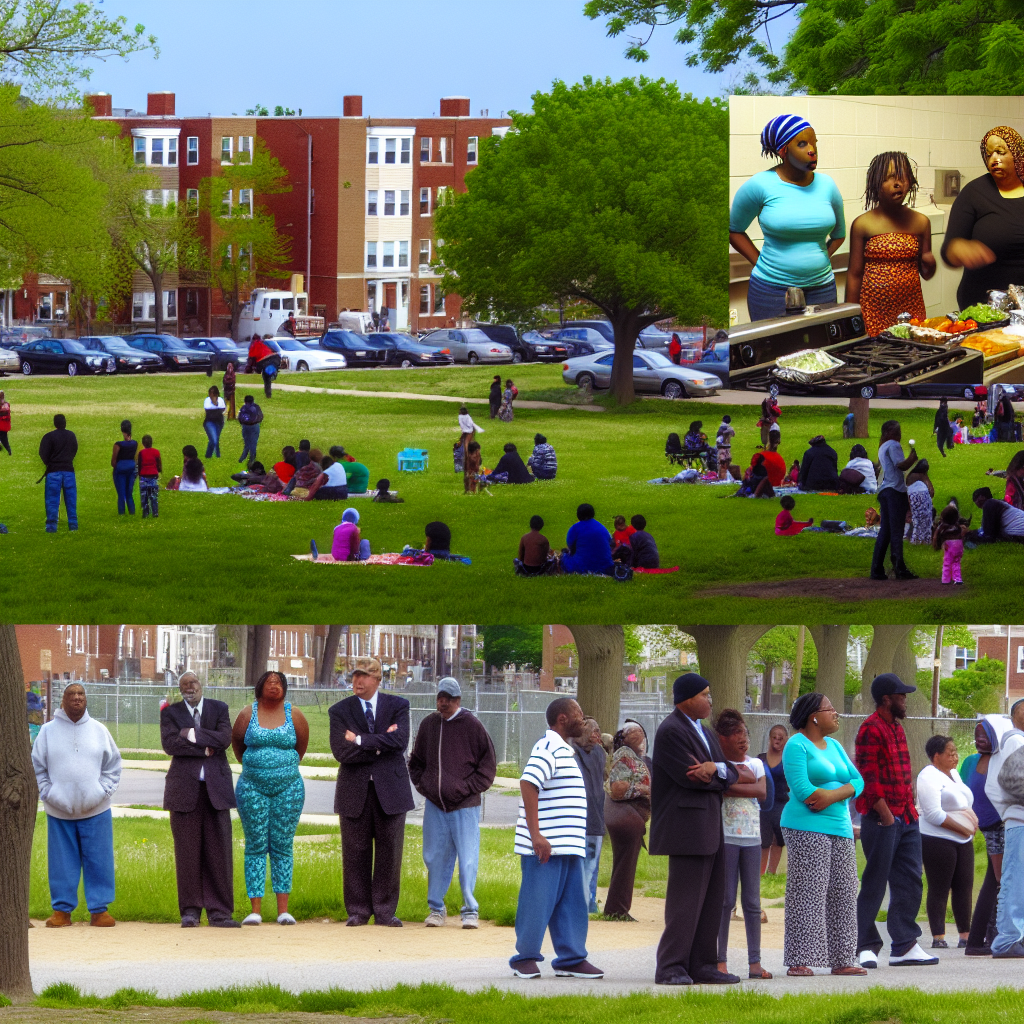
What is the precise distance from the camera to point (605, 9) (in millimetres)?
10750

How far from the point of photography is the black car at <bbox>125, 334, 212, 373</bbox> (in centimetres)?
990

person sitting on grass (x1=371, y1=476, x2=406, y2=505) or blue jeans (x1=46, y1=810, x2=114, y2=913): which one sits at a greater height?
person sitting on grass (x1=371, y1=476, x2=406, y2=505)

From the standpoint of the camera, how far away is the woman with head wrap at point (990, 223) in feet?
33.4

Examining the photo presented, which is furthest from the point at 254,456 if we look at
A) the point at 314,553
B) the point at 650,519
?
the point at 650,519

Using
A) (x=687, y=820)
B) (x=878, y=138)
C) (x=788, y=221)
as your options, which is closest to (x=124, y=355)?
(x=788, y=221)

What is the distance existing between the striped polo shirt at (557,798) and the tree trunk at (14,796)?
235cm

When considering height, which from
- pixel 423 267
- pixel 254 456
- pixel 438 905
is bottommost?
pixel 438 905

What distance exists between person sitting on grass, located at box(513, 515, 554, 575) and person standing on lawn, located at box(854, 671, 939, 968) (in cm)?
288

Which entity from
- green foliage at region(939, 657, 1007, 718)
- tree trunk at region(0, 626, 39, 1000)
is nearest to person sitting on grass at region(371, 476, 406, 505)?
tree trunk at region(0, 626, 39, 1000)

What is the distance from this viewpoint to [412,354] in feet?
32.4

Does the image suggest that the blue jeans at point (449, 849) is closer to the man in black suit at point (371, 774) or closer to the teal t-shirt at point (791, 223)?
the man in black suit at point (371, 774)

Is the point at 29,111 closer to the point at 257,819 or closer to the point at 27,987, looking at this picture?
the point at 257,819

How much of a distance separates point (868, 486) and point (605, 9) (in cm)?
373

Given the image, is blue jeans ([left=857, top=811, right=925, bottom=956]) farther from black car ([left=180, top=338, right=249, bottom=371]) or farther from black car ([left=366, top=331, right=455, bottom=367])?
black car ([left=180, top=338, right=249, bottom=371])
